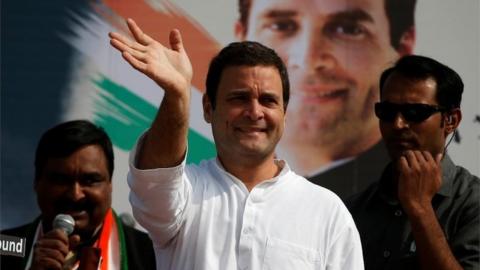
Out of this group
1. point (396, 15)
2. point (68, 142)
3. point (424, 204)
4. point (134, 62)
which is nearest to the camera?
point (134, 62)

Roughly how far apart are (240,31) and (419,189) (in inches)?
88.3

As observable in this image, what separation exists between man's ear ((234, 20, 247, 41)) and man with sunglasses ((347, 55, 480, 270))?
186 centimetres

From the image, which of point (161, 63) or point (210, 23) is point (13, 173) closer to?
point (210, 23)

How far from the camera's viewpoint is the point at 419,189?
3.39 m

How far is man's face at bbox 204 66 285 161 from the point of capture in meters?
2.92

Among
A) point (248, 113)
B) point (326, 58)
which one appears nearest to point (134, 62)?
point (248, 113)

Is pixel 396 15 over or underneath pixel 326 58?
over

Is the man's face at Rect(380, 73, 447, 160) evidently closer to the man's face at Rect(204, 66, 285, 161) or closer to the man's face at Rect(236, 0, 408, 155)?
the man's face at Rect(204, 66, 285, 161)

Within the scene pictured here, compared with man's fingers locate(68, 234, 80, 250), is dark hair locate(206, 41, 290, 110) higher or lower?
higher

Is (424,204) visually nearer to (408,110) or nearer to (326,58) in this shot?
(408,110)

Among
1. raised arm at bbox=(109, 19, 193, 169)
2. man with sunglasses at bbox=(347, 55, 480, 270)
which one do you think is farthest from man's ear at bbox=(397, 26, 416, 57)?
raised arm at bbox=(109, 19, 193, 169)

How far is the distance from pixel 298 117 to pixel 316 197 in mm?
2364

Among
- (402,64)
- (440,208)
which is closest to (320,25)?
(402,64)

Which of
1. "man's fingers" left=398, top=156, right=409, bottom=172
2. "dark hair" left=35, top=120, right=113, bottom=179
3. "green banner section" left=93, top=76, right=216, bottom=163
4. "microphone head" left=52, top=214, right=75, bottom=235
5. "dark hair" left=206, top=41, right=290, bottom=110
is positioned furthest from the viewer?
"green banner section" left=93, top=76, right=216, bottom=163
